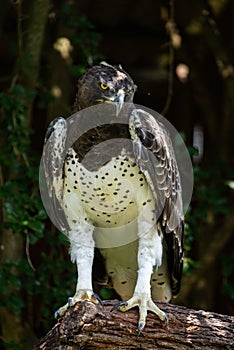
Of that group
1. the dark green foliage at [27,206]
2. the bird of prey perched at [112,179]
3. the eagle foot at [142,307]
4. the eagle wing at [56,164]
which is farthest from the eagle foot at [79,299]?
the dark green foliage at [27,206]

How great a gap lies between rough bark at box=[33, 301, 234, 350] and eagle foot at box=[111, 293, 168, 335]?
22 mm

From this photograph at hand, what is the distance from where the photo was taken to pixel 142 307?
12.7 ft

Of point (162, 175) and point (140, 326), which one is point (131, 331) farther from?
point (162, 175)

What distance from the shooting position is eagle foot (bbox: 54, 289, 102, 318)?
3857 millimetres

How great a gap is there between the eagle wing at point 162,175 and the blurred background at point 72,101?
805mm

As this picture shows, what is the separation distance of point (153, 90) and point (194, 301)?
211 cm

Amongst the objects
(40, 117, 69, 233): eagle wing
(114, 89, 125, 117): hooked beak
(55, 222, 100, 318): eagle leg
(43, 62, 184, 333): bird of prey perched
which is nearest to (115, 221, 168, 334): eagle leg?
(43, 62, 184, 333): bird of prey perched

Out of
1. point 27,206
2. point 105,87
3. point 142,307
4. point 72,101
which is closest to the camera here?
point 142,307

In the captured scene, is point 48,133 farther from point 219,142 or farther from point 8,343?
point 219,142

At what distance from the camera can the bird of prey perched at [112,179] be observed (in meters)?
4.02

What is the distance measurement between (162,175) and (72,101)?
8.45ft

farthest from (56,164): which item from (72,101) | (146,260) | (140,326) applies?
(72,101)

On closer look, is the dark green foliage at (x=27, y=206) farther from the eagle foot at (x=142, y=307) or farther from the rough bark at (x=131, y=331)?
the rough bark at (x=131, y=331)

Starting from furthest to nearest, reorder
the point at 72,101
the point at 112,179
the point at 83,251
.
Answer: the point at 72,101 < the point at 83,251 < the point at 112,179
